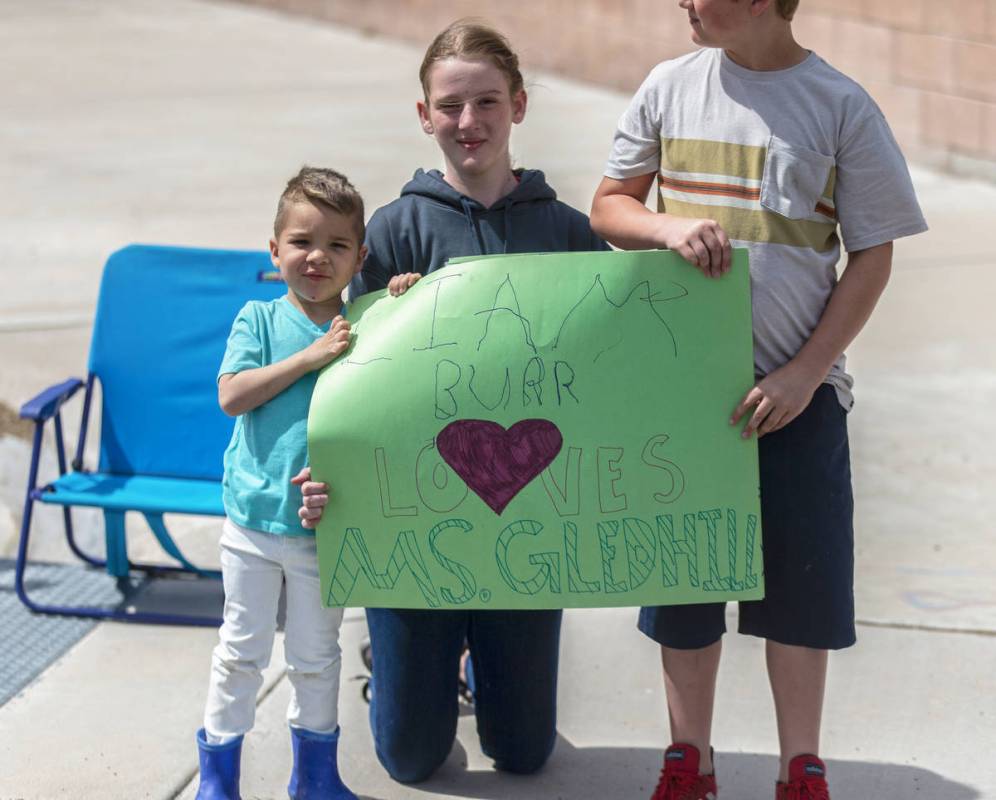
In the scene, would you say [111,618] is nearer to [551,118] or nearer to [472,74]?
[472,74]

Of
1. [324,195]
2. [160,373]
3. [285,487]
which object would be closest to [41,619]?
[160,373]

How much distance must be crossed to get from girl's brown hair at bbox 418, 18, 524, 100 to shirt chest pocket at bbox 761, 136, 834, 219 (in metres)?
0.58

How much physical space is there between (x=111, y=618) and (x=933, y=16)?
7067 millimetres

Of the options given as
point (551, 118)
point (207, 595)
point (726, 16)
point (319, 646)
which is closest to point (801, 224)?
point (726, 16)

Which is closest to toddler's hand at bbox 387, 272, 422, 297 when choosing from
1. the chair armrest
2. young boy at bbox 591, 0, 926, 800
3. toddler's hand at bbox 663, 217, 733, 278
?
young boy at bbox 591, 0, 926, 800

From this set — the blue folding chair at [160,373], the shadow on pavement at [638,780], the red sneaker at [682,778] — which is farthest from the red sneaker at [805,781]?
the blue folding chair at [160,373]

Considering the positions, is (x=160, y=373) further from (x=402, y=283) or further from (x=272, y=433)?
(x=402, y=283)

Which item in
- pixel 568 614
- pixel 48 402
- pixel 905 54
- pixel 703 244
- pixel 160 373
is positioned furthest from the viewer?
pixel 905 54

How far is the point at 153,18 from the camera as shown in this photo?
15.7 meters

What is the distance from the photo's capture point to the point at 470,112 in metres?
2.94

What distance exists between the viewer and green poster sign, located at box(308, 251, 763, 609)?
282cm

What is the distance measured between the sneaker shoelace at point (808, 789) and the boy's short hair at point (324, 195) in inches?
55.0

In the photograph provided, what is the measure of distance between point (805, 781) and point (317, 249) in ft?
4.70

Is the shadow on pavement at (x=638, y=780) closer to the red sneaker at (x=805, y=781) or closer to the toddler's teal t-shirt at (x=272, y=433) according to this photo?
the red sneaker at (x=805, y=781)
